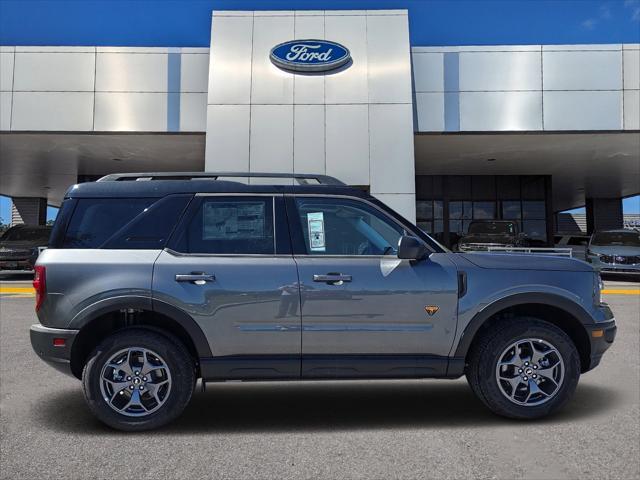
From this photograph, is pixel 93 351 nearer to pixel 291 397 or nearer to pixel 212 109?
pixel 291 397

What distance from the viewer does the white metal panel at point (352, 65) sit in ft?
55.5

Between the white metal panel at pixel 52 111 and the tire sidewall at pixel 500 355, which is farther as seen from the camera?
the white metal panel at pixel 52 111

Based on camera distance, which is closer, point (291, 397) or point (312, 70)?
point (291, 397)

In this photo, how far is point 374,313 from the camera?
4094 mm

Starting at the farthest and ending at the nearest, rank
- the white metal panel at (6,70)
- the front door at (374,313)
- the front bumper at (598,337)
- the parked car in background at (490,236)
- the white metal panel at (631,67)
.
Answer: the parked car in background at (490,236) < the white metal panel at (6,70) < the white metal panel at (631,67) < the front bumper at (598,337) < the front door at (374,313)

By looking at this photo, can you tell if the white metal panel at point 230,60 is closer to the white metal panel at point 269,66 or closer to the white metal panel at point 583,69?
the white metal panel at point 269,66

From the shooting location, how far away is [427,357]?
164 inches

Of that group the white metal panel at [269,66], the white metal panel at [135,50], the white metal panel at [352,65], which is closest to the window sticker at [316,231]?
the white metal panel at [352,65]

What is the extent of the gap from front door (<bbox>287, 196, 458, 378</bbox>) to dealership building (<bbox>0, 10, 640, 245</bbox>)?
492 inches

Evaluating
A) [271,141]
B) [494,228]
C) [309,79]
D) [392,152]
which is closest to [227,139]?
[271,141]

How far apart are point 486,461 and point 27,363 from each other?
5.24 metres

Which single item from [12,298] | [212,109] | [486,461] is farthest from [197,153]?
[486,461]

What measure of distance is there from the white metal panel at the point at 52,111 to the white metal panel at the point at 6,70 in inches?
14.9

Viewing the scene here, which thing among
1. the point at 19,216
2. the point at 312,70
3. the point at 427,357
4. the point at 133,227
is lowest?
the point at 427,357
